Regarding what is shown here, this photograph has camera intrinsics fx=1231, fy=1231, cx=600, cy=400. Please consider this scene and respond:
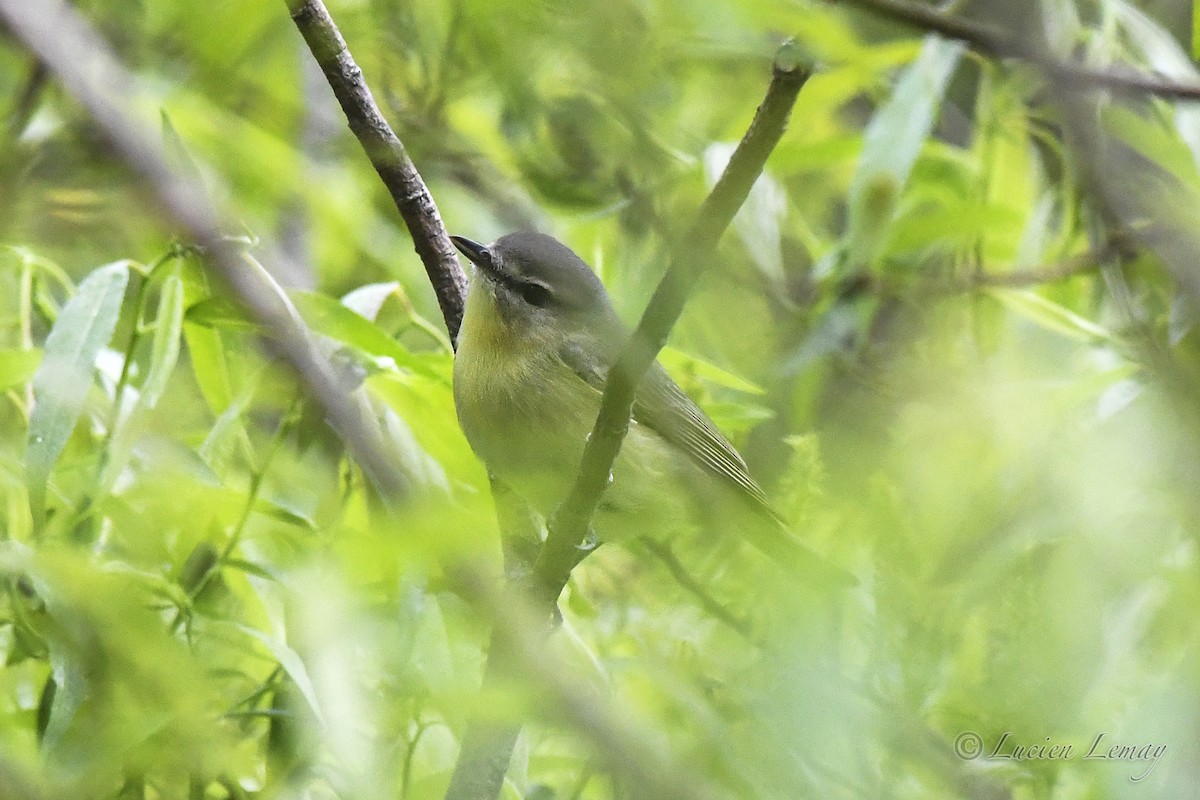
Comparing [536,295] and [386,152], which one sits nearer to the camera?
[386,152]

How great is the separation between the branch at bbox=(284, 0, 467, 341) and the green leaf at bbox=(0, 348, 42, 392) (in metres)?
0.73

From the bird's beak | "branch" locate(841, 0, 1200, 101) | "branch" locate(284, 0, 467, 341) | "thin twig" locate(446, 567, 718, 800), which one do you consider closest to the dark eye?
the bird's beak

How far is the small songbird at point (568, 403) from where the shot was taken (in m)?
2.90

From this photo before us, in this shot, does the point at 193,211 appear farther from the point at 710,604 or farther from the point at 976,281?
the point at 976,281

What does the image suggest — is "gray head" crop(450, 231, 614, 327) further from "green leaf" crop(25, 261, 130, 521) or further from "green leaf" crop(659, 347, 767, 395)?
"green leaf" crop(25, 261, 130, 521)

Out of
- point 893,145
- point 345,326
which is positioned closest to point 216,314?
point 345,326

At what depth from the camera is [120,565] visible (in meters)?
2.12

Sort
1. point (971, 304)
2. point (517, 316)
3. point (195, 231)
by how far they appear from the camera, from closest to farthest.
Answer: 1. point (195, 231)
2. point (517, 316)
3. point (971, 304)

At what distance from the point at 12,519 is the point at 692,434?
167 cm

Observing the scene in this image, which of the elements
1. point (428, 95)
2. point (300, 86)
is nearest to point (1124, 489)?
point (428, 95)

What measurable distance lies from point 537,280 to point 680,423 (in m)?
0.54

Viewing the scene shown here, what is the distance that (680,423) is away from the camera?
3291 mm

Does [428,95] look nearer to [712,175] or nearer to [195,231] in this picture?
[712,175]

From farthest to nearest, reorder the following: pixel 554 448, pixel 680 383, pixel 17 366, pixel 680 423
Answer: pixel 680 423, pixel 680 383, pixel 554 448, pixel 17 366
